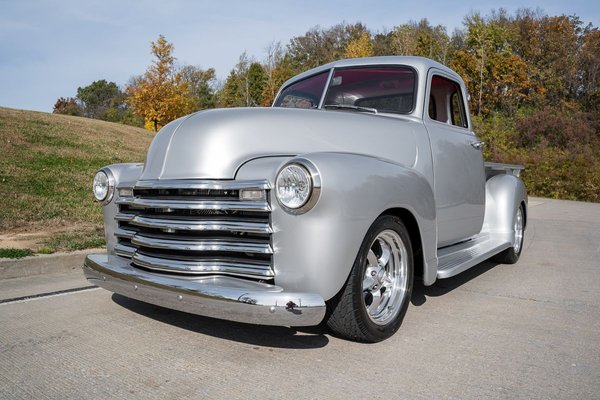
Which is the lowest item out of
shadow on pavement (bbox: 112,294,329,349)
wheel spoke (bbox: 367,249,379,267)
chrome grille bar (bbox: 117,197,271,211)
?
shadow on pavement (bbox: 112,294,329,349)

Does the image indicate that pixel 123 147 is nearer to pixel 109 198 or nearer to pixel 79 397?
pixel 109 198

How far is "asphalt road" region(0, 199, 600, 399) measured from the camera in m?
2.63

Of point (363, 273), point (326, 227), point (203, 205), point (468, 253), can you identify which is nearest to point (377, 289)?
point (363, 273)

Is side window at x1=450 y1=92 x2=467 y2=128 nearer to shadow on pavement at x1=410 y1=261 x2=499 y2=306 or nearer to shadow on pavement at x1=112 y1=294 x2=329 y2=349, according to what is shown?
shadow on pavement at x1=410 y1=261 x2=499 y2=306

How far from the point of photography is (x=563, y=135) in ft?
77.9

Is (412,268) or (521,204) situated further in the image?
(521,204)

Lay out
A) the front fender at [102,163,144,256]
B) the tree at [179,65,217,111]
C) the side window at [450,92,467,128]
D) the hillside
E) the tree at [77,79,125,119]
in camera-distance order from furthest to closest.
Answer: the tree at [77,79,125,119]
the tree at [179,65,217,111]
the hillside
the side window at [450,92,467,128]
the front fender at [102,163,144,256]

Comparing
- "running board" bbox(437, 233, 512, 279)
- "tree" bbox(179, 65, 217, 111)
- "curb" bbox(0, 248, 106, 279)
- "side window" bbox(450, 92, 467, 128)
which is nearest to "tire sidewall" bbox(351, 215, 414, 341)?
"running board" bbox(437, 233, 512, 279)

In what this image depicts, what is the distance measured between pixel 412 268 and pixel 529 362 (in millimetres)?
894

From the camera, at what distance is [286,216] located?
9.34 ft

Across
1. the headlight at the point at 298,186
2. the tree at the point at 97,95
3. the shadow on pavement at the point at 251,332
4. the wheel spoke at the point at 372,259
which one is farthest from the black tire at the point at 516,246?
the tree at the point at 97,95

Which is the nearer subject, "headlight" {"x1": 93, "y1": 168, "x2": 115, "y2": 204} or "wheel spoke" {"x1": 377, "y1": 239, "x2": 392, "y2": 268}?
"wheel spoke" {"x1": 377, "y1": 239, "x2": 392, "y2": 268}

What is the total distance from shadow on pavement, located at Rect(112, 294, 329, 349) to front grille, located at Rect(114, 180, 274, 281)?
59 cm

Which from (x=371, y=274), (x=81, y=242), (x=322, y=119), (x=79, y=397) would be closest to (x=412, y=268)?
(x=371, y=274)
